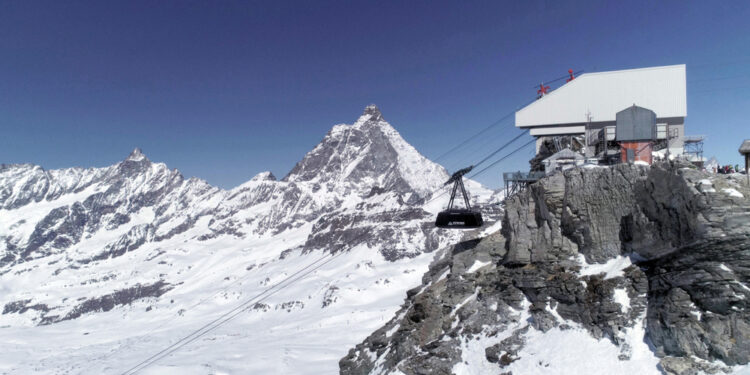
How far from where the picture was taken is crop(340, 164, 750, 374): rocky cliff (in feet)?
52.9

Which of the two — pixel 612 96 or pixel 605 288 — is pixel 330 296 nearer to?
pixel 612 96

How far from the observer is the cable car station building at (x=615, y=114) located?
28.2 m

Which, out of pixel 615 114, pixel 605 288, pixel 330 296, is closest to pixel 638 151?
pixel 615 114

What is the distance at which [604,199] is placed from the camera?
2309 centimetres

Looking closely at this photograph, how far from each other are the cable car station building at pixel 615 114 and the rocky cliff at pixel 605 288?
7471 millimetres

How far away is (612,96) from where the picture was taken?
35281 mm

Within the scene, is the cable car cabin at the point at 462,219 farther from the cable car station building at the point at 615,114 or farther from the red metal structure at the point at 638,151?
the red metal structure at the point at 638,151

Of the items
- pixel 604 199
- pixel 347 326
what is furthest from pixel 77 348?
pixel 604 199

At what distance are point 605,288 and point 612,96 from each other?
21.9 m

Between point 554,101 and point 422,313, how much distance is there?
2350cm

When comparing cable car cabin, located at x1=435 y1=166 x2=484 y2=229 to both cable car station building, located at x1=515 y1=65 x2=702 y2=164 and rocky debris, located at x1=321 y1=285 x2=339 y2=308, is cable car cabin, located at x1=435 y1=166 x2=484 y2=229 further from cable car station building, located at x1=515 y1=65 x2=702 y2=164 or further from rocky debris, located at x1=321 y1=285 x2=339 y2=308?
rocky debris, located at x1=321 y1=285 x2=339 y2=308

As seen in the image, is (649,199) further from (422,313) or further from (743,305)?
(422,313)

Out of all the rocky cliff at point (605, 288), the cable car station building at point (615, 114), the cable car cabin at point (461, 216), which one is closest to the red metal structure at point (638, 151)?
the cable car station building at point (615, 114)

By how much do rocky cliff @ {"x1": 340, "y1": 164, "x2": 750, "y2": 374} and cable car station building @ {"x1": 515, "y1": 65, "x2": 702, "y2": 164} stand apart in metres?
7.47
